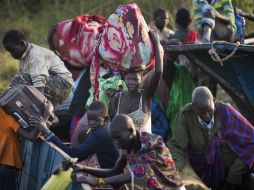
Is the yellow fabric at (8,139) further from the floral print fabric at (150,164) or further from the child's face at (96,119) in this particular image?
the floral print fabric at (150,164)

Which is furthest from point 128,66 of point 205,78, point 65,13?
point 65,13

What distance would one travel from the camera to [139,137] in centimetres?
562

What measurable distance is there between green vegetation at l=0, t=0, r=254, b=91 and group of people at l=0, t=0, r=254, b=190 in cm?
659

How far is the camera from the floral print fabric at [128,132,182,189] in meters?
5.61

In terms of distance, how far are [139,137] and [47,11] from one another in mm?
11555

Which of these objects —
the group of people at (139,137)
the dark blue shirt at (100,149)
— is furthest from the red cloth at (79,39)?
the dark blue shirt at (100,149)

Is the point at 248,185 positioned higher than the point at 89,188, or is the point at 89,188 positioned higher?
the point at 89,188

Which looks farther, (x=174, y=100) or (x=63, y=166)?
(x=174, y=100)

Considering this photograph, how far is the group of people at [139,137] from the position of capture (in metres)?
5.62

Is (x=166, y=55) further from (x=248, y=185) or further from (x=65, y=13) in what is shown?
(x=65, y=13)

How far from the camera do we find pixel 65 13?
1645 cm

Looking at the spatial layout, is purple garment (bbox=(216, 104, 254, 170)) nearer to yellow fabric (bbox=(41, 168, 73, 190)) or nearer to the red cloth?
yellow fabric (bbox=(41, 168, 73, 190))

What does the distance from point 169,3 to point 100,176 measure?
32.5 feet

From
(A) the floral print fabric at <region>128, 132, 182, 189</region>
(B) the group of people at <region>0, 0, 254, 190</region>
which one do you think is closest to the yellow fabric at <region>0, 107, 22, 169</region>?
(B) the group of people at <region>0, 0, 254, 190</region>
